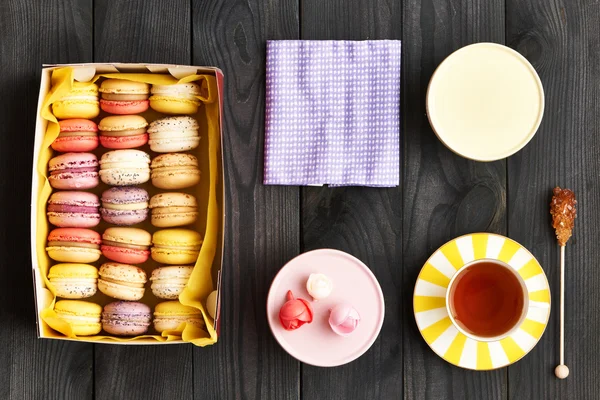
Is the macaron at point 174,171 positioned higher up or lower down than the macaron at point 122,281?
higher up

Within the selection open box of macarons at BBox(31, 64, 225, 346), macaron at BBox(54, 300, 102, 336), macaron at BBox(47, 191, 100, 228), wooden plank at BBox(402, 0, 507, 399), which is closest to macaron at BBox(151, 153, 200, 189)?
open box of macarons at BBox(31, 64, 225, 346)

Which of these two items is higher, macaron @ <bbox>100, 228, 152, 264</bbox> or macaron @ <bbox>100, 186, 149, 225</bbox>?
macaron @ <bbox>100, 186, 149, 225</bbox>

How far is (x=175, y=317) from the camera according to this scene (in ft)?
2.98

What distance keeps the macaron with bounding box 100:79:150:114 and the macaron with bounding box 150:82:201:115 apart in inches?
0.7

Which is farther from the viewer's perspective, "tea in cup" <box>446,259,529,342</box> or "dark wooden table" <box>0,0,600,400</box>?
"dark wooden table" <box>0,0,600,400</box>

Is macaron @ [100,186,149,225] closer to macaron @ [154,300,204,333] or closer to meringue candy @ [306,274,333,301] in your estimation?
macaron @ [154,300,204,333]

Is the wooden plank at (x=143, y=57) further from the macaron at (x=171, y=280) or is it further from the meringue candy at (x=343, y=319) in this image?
the meringue candy at (x=343, y=319)

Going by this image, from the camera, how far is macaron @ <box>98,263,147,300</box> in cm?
92

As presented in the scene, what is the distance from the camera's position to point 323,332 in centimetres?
90

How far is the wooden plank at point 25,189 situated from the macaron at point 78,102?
0.08 meters

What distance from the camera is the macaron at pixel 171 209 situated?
0.92m

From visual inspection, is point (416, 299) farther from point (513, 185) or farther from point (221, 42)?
point (221, 42)

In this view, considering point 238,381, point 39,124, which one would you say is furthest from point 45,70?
point 238,381

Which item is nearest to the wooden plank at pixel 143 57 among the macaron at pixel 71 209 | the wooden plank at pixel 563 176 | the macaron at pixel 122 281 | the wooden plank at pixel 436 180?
the macaron at pixel 122 281
